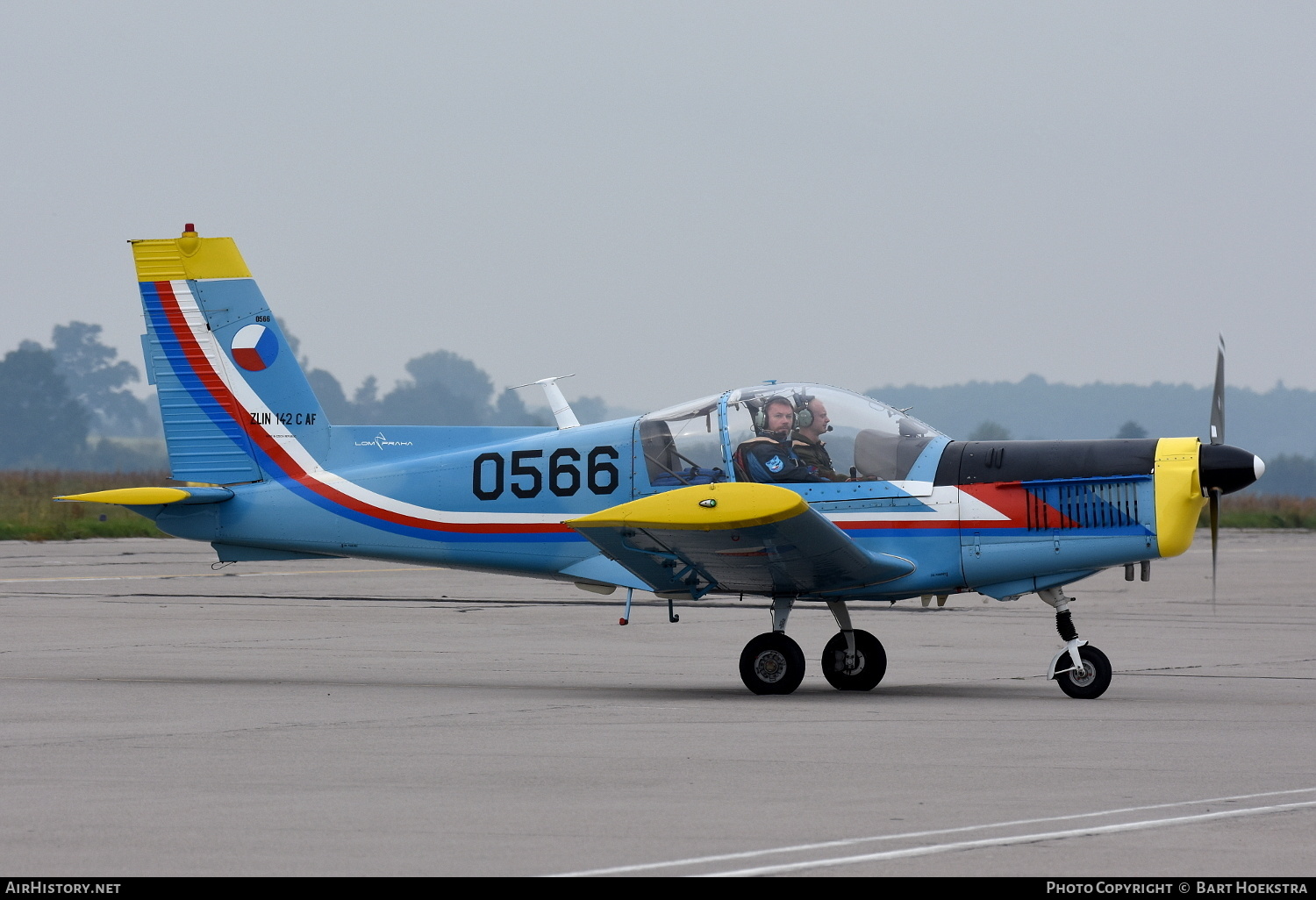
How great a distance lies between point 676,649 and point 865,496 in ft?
13.4

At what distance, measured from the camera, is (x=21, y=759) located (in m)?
8.30

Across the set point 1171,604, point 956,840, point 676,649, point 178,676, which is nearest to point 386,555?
point 178,676

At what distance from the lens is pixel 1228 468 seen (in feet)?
36.8

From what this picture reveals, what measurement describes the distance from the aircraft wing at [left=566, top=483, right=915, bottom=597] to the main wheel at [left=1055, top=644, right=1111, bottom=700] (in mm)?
1329

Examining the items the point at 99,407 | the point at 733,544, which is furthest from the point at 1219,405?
the point at 99,407

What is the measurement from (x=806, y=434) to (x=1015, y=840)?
5.79 m

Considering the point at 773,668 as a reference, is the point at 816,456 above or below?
above

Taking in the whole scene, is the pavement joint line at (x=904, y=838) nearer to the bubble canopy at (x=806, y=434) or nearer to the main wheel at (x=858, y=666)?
the main wheel at (x=858, y=666)

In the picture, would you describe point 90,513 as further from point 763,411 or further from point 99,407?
point 99,407

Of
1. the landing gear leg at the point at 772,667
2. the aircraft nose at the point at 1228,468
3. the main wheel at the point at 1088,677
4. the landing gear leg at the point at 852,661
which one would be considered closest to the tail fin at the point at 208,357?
the landing gear leg at the point at 772,667

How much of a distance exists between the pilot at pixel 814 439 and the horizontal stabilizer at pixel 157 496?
4648mm

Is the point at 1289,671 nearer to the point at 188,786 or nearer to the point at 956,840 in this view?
the point at 956,840

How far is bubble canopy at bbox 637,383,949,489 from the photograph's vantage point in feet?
38.8

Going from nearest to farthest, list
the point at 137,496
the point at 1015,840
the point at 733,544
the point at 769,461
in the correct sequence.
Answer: the point at 1015,840
the point at 733,544
the point at 769,461
the point at 137,496
